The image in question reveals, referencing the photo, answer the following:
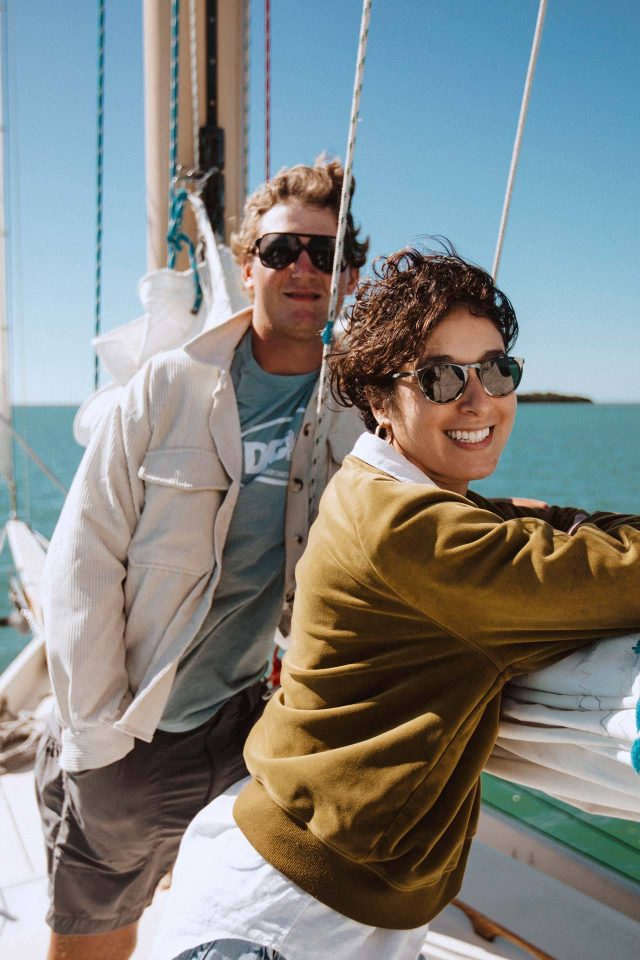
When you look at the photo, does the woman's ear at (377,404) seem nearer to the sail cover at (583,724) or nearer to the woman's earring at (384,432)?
the woman's earring at (384,432)

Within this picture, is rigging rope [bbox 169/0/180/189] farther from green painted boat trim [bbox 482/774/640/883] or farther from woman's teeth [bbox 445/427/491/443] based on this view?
green painted boat trim [bbox 482/774/640/883]

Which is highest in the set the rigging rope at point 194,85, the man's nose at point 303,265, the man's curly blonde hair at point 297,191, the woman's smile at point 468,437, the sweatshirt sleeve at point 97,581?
the rigging rope at point 194,85

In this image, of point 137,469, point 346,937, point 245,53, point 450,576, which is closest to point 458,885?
point 346,937

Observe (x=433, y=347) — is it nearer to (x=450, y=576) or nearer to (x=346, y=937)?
(x=450, y=576)

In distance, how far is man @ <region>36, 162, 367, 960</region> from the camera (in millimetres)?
1825

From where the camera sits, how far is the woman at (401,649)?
1018mm

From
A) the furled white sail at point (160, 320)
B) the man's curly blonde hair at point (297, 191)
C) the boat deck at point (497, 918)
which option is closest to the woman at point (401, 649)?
the man's curly blonde hair at point (297, 191)

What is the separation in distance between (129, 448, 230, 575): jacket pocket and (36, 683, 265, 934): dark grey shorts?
1.34 feet

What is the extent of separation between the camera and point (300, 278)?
6.28ft

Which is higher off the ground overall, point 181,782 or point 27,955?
point 181,782

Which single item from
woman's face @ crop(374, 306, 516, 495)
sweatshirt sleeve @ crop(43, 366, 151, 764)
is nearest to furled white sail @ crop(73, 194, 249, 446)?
sweatshirt sleeve @ crop(43, 366, 151, 764)

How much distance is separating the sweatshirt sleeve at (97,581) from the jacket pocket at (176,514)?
3 cm

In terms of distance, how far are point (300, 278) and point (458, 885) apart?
129cm

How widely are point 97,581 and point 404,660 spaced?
36.6 inches
